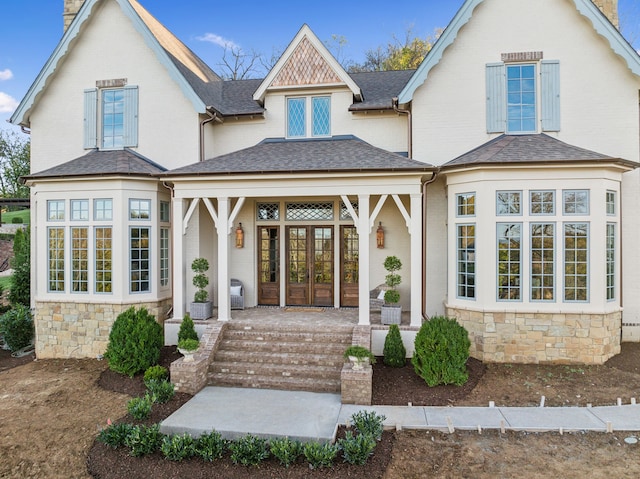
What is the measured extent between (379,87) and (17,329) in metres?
13.4

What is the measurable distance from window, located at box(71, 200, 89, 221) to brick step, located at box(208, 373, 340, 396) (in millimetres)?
5803

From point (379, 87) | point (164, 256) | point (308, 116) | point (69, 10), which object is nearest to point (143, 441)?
point (164, 256)

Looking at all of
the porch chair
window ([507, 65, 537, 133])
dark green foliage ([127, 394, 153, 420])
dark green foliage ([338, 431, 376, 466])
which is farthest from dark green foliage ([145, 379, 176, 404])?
window ([507, 65, 537, 133])

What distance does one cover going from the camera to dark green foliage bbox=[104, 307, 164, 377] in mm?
8445

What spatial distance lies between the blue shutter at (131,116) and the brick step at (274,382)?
7.63 m

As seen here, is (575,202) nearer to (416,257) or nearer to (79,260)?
(416,257)

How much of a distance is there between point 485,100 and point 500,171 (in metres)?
2.52

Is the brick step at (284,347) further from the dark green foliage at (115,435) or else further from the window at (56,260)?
the window at (56,260)

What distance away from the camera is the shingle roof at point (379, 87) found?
11367 mm

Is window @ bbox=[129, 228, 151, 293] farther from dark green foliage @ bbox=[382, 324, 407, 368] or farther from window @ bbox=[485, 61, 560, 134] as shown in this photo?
window @ bbox=[485, 61, 560, 134]

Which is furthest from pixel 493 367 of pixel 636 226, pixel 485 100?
pixel 485 100

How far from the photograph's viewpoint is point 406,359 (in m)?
8.86

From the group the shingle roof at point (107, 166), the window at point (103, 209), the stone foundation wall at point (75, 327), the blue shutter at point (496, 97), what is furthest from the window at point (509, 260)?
the window at point (103, 209)

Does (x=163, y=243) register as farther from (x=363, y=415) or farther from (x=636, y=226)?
(x=636, y=226)
